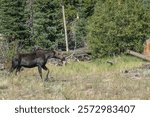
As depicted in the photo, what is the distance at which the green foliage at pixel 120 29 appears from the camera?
1775 inches

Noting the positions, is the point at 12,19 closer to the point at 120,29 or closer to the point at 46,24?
the point at 46,24

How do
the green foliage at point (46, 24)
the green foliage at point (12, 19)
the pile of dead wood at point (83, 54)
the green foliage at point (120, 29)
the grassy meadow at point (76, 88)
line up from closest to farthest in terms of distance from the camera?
the grassy meadow at point (76, 88)
the pile of dead wood at point (83, 54)
the green foliage at point (120, 29)
the green foliage at point (12, 19)
the green foliage at point (46, 24)

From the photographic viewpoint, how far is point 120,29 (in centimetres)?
4575

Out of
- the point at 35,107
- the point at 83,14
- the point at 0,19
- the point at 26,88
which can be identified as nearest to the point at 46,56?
the point at 26,88

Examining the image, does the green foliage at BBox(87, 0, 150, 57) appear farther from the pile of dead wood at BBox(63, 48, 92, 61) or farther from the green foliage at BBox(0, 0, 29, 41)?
the green foliage at BBox(0, 0, 29, 41)

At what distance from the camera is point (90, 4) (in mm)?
68125

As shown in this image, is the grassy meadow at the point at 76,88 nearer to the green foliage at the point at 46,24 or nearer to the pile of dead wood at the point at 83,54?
the pile of dead wood at the point at 83,54

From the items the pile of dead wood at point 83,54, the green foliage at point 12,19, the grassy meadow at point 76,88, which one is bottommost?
the pile of dead wood at point 83,54

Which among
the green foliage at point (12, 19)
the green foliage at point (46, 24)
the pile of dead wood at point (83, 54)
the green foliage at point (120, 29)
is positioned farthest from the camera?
the green foliage at point (46, 24)

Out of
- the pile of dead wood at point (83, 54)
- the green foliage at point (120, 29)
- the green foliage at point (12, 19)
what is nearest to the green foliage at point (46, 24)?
the green foliage at point (12, 19)

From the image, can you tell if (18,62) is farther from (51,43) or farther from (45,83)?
(51,43)

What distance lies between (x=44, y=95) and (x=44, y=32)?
45018 mm

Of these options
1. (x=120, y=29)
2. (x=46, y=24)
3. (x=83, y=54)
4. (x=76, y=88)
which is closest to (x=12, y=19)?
(x=46, y=24)

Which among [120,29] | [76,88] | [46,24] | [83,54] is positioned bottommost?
[83,54]
